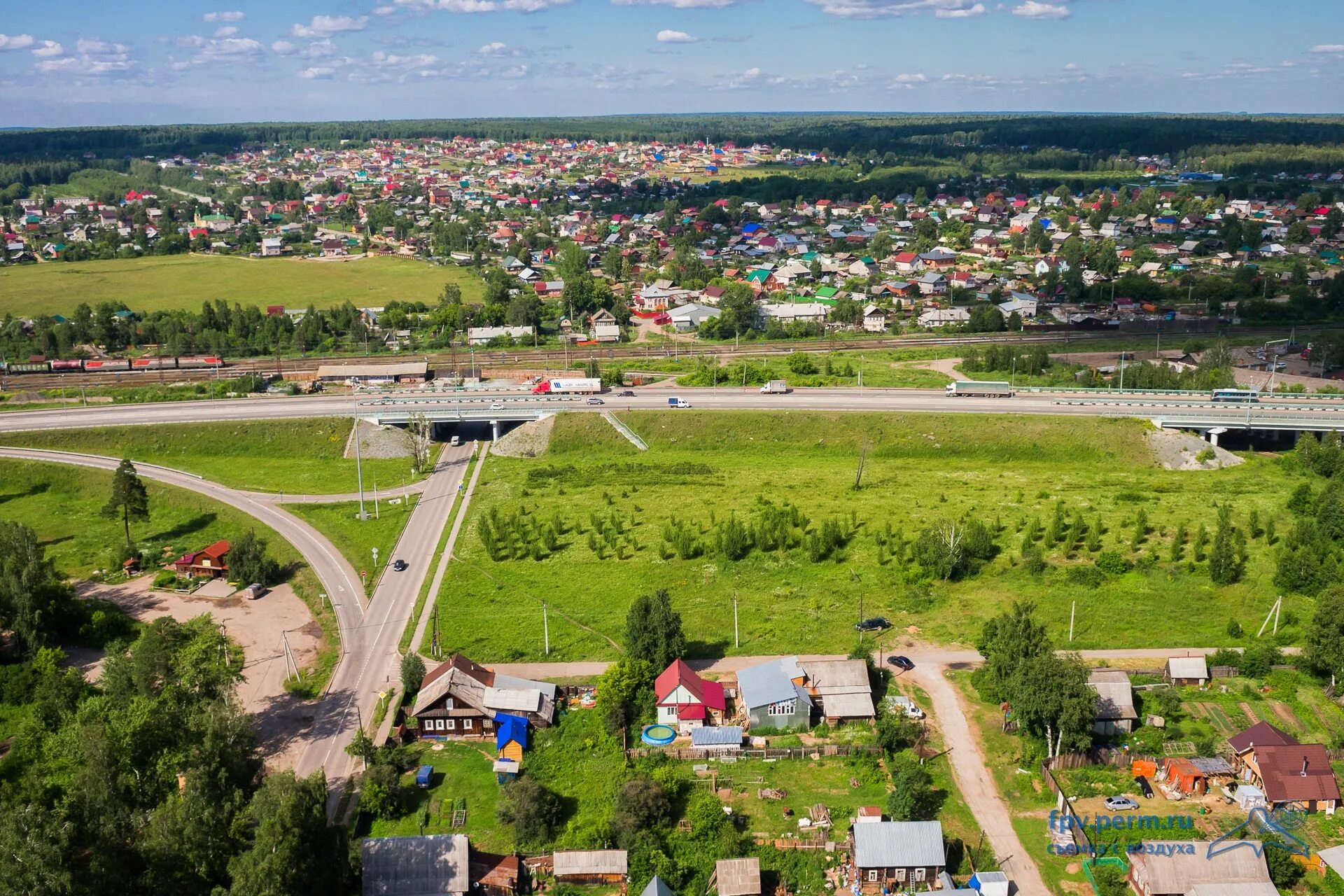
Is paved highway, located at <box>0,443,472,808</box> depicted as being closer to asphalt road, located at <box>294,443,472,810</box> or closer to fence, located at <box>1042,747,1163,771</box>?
asphalt road, located at <box>294,443,472,810</box>

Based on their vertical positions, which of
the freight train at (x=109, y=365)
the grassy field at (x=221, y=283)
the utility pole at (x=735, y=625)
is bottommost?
the utility pole at (x=735, y=625)

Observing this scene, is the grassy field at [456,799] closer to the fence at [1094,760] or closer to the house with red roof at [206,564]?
the fence at [1094,760]

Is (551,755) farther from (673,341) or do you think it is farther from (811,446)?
(673,341)

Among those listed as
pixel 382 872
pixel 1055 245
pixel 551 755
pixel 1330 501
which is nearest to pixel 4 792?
pixel 382 872

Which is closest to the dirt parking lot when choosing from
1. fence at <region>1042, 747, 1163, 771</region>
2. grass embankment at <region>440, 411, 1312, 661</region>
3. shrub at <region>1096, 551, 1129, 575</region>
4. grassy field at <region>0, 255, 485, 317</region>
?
grass embankment at <region>440, 411, 1312, 661</region>

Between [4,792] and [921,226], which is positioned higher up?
[921,226]

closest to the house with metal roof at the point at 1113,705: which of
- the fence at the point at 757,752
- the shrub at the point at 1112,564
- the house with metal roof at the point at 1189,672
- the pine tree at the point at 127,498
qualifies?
the house with metal roof at the point at 1189,672
